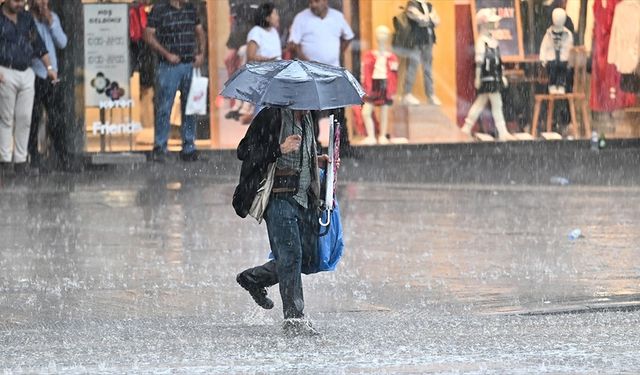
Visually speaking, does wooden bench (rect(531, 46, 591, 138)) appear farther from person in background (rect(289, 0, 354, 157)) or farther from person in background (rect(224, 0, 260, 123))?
person in background (rect(224, 0, 260, 123))

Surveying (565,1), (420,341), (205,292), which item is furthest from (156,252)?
(565,1)

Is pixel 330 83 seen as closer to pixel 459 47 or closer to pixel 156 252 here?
pixel 156 252

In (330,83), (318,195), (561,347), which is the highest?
(330,83)

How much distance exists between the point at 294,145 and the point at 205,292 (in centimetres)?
201

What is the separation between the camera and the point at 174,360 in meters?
8.36

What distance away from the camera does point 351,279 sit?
36.8 feet

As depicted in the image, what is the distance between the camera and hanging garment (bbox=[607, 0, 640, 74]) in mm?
20766

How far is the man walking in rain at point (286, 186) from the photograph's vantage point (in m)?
9.09

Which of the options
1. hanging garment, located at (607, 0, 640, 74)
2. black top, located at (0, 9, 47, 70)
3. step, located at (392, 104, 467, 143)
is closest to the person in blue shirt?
black top, located at (0, 9, 47, 70)

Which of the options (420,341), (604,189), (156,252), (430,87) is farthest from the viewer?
(430,87)

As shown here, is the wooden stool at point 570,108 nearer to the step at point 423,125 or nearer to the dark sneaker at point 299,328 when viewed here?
the step at point 423,125

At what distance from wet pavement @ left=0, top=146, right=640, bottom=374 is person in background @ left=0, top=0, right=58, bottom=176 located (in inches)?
20.6

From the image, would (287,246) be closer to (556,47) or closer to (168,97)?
(168,97)

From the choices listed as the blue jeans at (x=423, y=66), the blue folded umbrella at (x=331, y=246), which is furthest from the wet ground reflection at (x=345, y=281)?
the blue jeans at (x=423, y=66)
